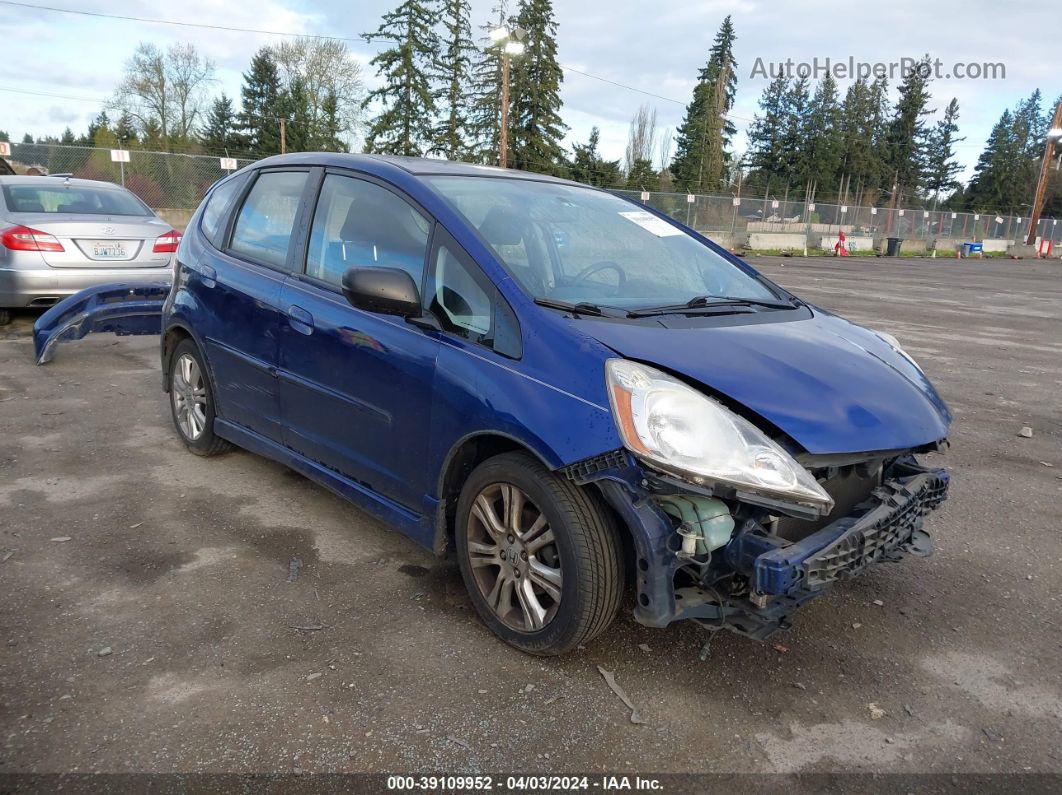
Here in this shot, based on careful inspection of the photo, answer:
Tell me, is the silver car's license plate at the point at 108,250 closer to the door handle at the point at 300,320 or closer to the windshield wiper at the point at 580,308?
the door handle at the point at 300,320

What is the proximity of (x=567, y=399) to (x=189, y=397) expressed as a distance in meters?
3.08

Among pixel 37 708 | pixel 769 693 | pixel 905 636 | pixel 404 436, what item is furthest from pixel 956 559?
pixel 37 708

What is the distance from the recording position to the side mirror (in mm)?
2920

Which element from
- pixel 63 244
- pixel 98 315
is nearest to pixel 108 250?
pixel 63 244

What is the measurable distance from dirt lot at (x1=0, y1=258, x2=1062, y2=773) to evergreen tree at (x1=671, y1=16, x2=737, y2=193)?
61.3 meters

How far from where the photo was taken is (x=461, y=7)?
4700 cm

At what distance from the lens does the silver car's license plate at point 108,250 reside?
26.0ft

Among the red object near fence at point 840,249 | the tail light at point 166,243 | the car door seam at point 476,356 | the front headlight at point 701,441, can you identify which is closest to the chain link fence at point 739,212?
the red object near fence at point 840,249

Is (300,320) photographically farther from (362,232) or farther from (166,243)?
(166,243)

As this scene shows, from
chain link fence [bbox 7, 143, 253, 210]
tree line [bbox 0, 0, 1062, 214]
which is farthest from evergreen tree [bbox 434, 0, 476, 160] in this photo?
chain link fence [bbox 7, 143, 253, 210]

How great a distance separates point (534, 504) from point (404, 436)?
73 cm

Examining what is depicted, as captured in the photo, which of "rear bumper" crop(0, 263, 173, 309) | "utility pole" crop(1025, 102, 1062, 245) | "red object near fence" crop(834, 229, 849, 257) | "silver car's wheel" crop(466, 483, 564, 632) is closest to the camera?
"silver car's wheel" crop(466, 483, 564, 632)

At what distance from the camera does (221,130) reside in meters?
60.9

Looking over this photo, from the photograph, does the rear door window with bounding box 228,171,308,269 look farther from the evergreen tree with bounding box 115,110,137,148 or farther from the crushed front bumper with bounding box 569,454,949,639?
the evergreen tree with bounding box 115,110,137,148
